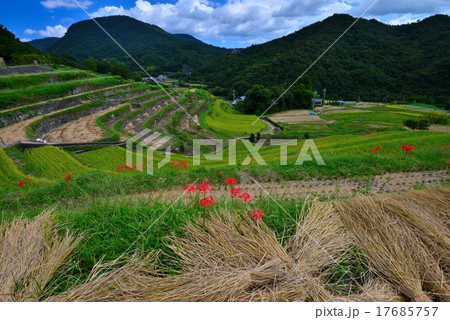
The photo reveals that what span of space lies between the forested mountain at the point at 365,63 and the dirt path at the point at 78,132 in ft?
97.2

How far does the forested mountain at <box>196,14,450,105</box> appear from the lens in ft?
144

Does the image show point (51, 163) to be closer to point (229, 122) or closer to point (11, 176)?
point (11, 176)

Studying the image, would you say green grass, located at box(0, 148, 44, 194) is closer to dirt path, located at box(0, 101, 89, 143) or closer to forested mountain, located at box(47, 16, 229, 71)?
dirt path, located at box(0, 101, 89, 143)

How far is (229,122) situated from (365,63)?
34.6 m

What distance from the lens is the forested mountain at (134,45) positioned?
1762 cm

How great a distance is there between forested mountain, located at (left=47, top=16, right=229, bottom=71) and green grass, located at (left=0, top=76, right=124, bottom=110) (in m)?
4.35

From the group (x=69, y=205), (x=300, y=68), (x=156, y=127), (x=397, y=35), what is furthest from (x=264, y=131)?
(x=397, y=35)

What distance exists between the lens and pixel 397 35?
47844 millimetres

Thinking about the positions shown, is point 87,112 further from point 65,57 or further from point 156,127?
point 65,57

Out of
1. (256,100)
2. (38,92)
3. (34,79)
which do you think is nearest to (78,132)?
(38,92)

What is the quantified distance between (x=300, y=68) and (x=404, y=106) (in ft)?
67.0

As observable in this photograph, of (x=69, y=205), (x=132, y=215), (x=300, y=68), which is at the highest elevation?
(x=300, y=68)

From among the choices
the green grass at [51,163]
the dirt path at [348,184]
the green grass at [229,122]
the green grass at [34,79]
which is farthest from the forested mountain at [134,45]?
the green grass at [229,122]

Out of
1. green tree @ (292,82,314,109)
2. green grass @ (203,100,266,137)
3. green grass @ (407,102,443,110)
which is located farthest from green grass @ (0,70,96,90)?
green grass @ (407,102,443,110)
